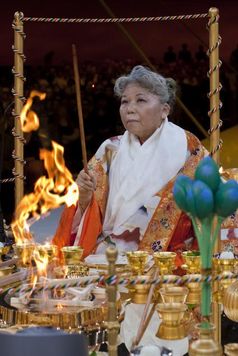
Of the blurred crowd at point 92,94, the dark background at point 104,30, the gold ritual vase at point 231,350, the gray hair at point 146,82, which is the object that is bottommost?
the gold ritual vase at point 231,350

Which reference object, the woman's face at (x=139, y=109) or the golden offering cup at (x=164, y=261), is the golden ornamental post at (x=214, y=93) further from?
the woman's face at (x=139, y=109)

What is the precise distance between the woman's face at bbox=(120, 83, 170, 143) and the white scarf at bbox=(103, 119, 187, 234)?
0.15 ft

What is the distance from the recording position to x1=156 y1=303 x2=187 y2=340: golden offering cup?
1630 mm

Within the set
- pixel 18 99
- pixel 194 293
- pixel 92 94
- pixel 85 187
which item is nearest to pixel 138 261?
pixel 194 293

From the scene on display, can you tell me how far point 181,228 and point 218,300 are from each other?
1.06m

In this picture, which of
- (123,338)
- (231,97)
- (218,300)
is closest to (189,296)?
(218,300)

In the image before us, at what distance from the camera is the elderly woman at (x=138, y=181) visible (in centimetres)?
293

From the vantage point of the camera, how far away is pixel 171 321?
1633 mm

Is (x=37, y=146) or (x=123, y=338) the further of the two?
(x=37, y=146)

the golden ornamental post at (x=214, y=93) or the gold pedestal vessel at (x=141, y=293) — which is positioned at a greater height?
the golden ornamental post at (x=214, y=93)

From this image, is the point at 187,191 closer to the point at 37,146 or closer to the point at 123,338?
the point at 123,338

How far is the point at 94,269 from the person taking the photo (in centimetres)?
234

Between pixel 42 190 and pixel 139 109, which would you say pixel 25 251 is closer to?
pixel 42 190

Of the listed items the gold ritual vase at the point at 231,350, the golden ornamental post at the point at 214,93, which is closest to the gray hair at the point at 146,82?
the golden ornamental post at the point at 214,93
